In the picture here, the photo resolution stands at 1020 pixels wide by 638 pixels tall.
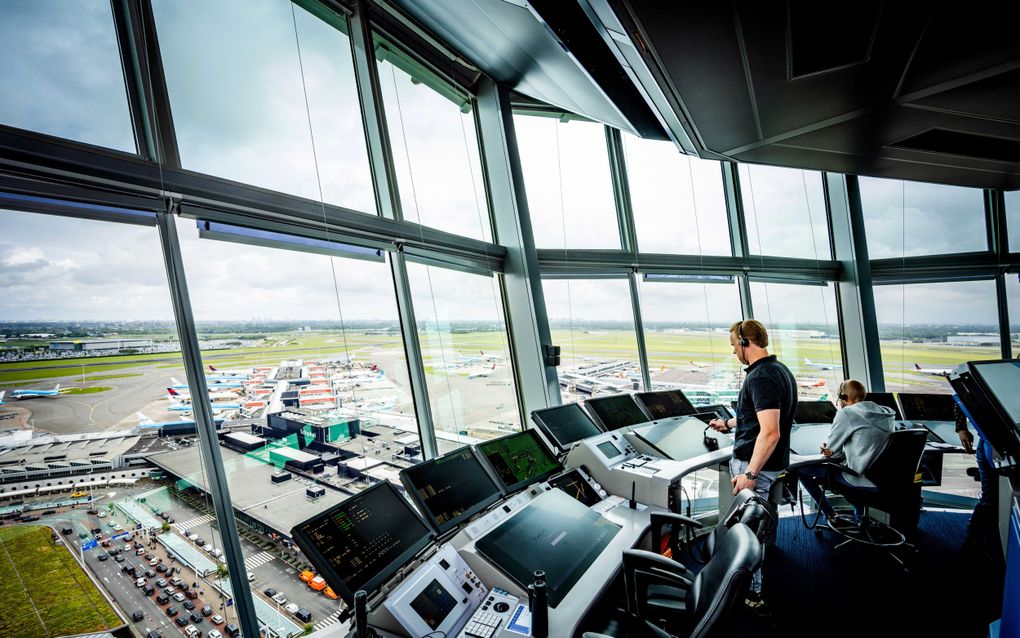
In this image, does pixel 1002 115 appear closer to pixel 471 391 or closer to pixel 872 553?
pixel 872 553

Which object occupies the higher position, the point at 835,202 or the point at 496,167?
the point at 496,167

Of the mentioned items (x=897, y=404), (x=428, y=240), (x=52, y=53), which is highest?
(x=52, y=53)

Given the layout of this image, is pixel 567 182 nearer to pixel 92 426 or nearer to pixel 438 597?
pixel 438 597

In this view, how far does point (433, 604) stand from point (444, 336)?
2098 millimetres

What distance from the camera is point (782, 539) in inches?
149

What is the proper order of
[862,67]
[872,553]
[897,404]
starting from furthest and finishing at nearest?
[897,404] < [872,553] < [862,67]

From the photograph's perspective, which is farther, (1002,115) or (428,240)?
(428,240)

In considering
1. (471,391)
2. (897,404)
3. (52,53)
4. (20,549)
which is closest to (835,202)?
(897,404)

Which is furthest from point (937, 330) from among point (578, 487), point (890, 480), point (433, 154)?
point (433, 154)

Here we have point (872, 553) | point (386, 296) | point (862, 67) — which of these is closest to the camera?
point (862, 67)

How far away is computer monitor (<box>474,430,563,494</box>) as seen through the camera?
8.27 feet

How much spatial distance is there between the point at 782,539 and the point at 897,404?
2.26 metres

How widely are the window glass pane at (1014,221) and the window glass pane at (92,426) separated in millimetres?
8703

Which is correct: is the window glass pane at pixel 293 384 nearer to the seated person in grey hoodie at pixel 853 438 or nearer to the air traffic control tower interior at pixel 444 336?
the air traffic control tower interior at pixel 444 336
